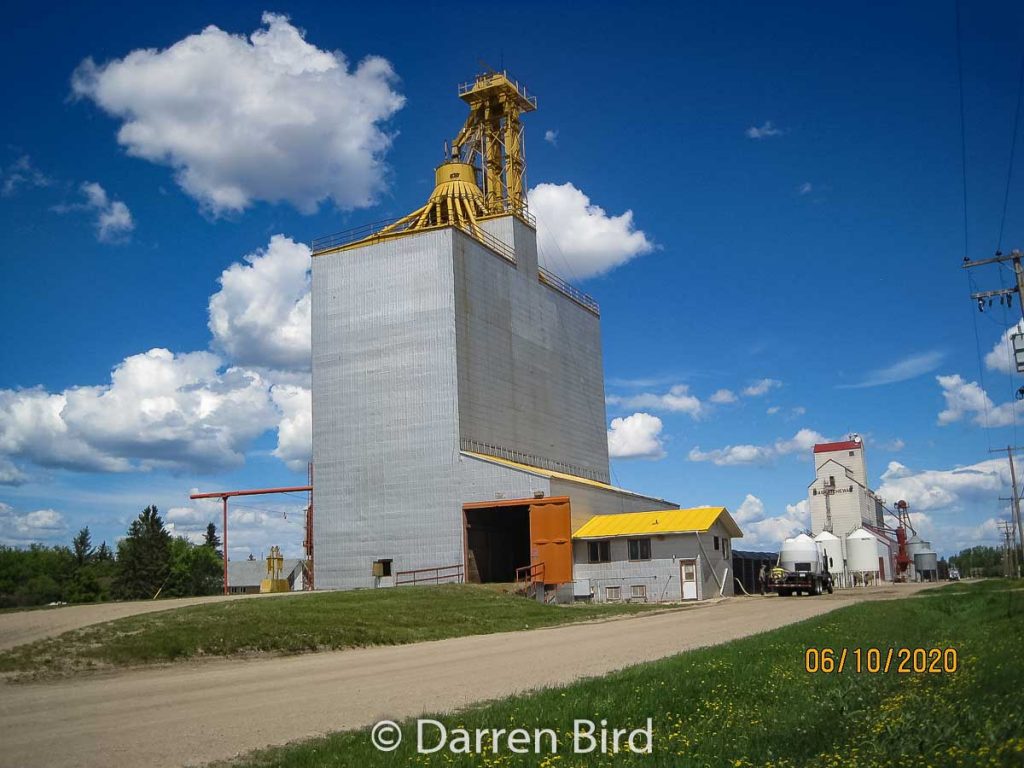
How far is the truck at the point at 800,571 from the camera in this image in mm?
55500

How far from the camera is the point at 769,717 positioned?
11.0 m

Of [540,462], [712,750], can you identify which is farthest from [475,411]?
[712,750]

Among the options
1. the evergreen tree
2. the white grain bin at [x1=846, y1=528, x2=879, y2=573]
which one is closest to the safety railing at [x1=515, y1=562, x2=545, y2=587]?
the white grain bin at [x1=846, y1=528, x2=879, y2=573]

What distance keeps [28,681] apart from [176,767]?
1077 centimetres

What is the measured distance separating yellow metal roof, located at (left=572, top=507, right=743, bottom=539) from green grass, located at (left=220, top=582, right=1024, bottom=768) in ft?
112

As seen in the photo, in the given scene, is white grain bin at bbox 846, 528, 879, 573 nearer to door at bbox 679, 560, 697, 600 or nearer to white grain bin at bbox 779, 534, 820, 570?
white grain bin at bbox 779, 534, 820, 570

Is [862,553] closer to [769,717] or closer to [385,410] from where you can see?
[385,410]

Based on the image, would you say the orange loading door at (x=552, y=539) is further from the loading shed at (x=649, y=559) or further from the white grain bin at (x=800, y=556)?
the white grain bin at (x=800, y=556)

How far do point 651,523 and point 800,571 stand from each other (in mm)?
13075

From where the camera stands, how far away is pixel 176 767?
1011cm

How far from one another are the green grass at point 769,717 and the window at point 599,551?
35.3 metres

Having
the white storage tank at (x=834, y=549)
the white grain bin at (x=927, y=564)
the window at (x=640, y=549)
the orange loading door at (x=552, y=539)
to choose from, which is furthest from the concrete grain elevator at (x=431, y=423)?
the white grain bin at (x=927, y=564)

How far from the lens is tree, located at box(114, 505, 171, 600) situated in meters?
83.8

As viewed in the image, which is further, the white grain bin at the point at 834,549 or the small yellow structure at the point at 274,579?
the white grain bin at the point at 834,549
